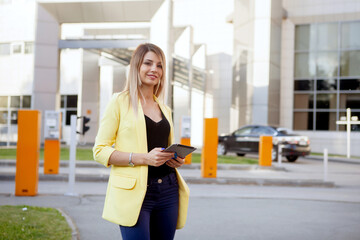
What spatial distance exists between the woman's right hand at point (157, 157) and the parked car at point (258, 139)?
16.6 m

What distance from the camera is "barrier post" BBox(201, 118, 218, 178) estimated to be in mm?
11945

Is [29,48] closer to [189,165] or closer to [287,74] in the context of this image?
[189,165]

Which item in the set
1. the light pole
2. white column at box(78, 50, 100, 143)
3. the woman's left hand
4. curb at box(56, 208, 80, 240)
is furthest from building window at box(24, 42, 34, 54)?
the woman's left hand

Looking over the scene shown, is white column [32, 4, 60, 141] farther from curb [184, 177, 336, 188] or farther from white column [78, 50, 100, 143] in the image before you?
Result: curb [184, 177, 336, 188]

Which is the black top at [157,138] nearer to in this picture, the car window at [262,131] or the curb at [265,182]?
the curb at [265,182]

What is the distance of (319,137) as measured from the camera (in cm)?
2922

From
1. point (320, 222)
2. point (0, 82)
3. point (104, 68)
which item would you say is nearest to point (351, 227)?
point (320, 222)

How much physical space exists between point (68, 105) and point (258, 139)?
19754 mm

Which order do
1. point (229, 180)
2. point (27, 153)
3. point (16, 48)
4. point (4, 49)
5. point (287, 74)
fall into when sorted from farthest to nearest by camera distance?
point (287, 74), point (4, 49), point (16, 48), point (229, 180), point (27, 153)

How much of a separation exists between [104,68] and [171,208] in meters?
32.8

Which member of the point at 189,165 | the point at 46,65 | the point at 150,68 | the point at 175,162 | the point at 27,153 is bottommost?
the point at 189,165

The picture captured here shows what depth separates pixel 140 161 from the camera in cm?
269

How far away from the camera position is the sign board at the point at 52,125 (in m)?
12.1

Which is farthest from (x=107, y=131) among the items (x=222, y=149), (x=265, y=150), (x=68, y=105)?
(x=68, y=105)
